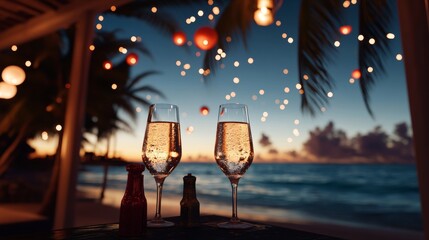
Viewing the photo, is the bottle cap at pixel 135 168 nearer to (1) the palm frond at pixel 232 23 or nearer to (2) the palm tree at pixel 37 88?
(1) the palm frond at pixel 232 23

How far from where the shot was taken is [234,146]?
2.80ft

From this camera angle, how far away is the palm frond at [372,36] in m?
2.23

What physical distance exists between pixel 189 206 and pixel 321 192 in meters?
13.9

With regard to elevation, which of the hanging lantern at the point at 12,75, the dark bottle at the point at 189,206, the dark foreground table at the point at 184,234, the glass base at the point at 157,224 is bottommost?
the dark foreground table at the point at 184,234

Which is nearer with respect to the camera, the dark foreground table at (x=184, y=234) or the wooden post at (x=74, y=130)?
the dark foreground table at (x=184, y=234)

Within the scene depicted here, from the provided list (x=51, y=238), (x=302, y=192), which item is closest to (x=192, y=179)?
(x=51, y=238)

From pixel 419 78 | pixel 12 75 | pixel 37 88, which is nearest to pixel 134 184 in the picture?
pixel 419 78

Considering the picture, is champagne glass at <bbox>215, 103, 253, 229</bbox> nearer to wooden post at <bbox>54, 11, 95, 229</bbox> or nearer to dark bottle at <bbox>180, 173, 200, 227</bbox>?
dark bottle at <bbox>180, 173, 200, 227</bbox>

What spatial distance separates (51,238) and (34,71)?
873cm

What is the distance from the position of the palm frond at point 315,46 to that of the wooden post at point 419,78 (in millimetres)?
1149

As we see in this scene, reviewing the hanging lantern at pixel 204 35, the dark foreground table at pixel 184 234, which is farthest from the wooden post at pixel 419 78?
the hanging lantern at pixel 204 35

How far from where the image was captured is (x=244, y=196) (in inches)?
507

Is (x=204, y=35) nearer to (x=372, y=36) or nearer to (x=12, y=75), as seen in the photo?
(x=372, y=36)

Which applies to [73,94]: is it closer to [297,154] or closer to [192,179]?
[192,179]
